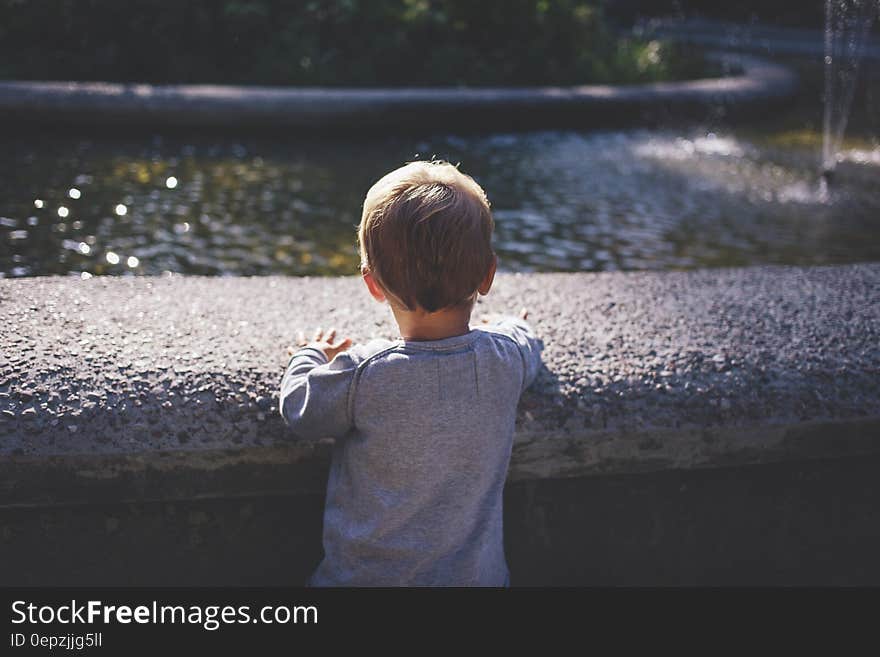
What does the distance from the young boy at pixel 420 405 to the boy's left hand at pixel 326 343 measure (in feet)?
0.50

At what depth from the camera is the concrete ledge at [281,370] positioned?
158 centimetres

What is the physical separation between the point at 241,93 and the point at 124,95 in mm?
822

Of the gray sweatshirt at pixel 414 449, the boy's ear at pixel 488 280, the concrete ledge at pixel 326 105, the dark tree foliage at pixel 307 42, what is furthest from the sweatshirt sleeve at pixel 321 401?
the dark tree foliage at pixel 307 42

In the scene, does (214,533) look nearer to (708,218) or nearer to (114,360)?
(114,360)

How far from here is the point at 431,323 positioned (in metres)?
1.56

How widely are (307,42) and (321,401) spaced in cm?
745

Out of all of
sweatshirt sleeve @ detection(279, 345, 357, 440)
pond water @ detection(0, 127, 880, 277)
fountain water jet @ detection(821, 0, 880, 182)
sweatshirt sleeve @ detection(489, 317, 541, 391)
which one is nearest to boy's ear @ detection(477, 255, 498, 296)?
sweatshirt sleeve @ detection(489, 317, 541, 391)

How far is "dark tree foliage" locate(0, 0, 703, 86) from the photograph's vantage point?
7520 millimetres

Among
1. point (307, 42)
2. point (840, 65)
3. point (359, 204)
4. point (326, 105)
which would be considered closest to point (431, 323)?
point (359, 204)

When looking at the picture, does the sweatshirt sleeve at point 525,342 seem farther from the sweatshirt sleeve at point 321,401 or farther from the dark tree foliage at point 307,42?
the dark tree foliage at point 307,42

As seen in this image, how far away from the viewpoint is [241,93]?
6250 mm

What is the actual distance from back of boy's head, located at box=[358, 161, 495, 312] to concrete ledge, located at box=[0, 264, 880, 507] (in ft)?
1.15

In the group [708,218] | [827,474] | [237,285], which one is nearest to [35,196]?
[237,285]

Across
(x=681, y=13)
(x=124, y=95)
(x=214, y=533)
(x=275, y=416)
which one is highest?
(x=681, y=13)
